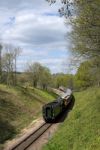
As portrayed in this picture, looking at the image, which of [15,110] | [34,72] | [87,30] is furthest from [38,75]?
[87,30]

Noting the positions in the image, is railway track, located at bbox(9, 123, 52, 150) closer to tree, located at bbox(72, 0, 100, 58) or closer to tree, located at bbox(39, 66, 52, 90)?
tree, located at bbox(72, 0, 100, 58)

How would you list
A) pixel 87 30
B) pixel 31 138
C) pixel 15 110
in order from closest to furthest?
pixel 31 138
pixel 87 30
pixel 15 110

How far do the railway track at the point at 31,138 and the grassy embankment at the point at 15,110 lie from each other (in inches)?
70.5

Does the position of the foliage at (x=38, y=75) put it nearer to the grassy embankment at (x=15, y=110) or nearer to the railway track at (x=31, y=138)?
the grassy embankment at (x=15, y=110)

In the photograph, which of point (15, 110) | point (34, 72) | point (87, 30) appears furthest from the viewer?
point (34, 72)

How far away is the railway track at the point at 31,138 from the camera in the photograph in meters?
28.0

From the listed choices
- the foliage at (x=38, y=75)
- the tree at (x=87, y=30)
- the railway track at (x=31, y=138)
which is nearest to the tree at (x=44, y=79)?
the foliage at (x=38, y=75)

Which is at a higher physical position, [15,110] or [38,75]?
[38,75]

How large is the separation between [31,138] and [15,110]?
50.0ft

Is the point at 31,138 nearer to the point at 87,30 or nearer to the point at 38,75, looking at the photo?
the point at 87,30

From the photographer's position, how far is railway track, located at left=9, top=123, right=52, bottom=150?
91.8 ft

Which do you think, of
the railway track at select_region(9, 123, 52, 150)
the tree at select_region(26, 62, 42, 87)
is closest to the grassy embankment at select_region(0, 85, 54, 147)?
the railway track at select_region(9, 123, 52, 150)

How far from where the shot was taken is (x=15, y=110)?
46.3 meters

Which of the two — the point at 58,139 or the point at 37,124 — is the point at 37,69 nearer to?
the point at 37,124
